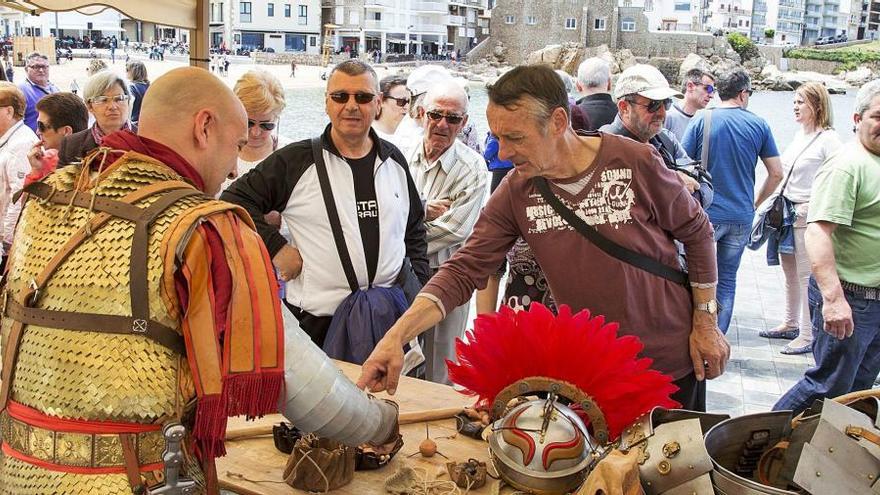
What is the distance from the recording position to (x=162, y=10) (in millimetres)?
3600

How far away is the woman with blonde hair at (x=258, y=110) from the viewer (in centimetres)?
349

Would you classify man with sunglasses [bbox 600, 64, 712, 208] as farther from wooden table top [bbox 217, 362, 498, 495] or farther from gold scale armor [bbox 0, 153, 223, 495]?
gold scale armor [bbox 0, 153, 223, 495]

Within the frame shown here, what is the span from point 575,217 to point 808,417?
0.79 metres

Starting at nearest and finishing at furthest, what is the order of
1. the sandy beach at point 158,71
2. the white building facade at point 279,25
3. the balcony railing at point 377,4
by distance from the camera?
the sandy beach at point 158,71 < the balcony railing at point 377,4 < the white building facade at point 279,25

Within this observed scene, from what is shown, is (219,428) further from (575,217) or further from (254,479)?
(575,217)

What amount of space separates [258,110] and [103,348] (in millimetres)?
2154

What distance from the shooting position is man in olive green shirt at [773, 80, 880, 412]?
315 centimetres

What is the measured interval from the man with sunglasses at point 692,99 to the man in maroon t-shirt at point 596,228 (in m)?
3.54

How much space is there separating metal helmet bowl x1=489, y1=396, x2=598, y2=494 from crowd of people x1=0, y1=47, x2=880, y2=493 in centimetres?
47

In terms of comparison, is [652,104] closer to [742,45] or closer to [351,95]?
[351,95]

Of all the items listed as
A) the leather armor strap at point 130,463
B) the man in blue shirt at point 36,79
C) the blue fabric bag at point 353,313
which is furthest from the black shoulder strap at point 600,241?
the man in blue shirt at point 36,79

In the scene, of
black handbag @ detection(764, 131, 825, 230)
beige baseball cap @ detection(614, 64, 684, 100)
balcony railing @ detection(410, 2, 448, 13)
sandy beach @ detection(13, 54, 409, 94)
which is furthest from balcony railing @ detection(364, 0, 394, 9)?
beige baseball cap @ detection(614, 64, 684, 100)

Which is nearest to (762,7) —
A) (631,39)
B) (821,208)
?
(631,39)

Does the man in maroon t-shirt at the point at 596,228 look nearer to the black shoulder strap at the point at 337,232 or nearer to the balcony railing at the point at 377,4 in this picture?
the black shoulder strap at the point at 337,232
